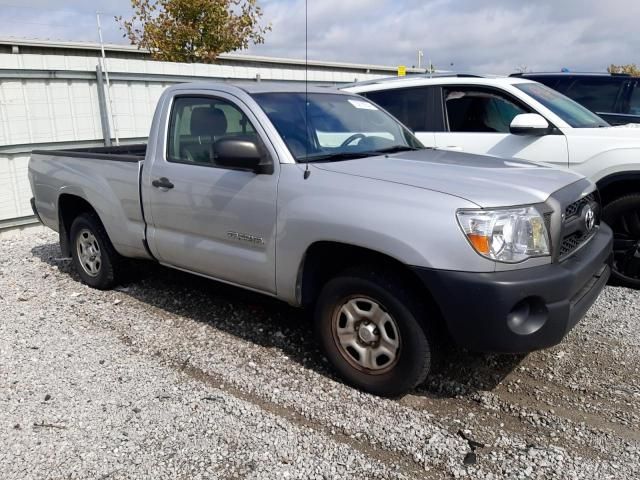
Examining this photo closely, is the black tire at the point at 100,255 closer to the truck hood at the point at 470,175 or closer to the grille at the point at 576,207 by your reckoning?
the truck hood at the point at 470,175

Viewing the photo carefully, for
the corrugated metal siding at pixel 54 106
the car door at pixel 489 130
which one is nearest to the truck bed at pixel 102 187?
the corrugated metal siding at pixel 54 106

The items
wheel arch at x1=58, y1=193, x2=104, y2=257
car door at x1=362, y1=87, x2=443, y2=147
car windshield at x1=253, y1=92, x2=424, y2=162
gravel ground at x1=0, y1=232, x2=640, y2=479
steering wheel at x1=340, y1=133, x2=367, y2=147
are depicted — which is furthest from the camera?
car door at x1=362, y1=87, x2=443, y2=147

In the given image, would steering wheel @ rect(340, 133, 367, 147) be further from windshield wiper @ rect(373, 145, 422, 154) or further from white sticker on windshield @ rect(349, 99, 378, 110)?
white sticker on windshield @ rect(349, 99, 378, 110)

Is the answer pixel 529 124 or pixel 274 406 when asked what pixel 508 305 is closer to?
pixel 274 406

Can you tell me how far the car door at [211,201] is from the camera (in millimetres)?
3734

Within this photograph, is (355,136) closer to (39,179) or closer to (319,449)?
(319,449)

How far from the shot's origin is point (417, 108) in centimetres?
630

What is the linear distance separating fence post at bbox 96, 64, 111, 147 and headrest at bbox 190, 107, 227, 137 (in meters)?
4.64

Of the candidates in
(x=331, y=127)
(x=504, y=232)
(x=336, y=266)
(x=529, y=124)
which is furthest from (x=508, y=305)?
(x=529, y=124)

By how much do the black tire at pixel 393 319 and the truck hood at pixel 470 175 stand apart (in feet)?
1.89

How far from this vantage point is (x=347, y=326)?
346cm

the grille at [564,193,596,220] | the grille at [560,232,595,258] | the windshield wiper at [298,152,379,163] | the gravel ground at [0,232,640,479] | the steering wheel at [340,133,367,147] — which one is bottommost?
the gravel ground at [0,232,640,479]

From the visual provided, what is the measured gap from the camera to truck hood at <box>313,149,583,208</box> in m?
3.08

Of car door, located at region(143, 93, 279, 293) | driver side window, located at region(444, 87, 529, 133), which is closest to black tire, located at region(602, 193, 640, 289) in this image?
driver side window, located at region(444, 87, 529, 133)
